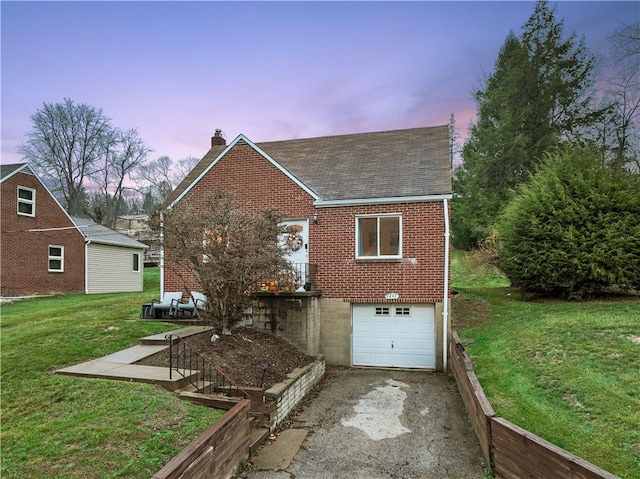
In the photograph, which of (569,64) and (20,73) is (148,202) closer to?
(20,73)

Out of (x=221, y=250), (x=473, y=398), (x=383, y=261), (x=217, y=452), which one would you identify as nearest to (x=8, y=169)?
(x=221, y=250)

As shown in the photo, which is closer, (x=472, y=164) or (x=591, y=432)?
(x=591, y=432)

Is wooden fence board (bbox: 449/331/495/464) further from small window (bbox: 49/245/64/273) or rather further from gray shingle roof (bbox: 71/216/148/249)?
gray shingle roof (bbox: 71/216/148/249)

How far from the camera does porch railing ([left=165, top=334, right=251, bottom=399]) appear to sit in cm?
619

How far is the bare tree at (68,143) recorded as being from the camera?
104 ft

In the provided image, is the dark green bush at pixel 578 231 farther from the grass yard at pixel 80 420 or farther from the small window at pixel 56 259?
the small window at pixel 56 259

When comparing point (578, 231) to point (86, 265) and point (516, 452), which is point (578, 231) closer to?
point (516, 452)

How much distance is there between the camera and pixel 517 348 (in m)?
7.91

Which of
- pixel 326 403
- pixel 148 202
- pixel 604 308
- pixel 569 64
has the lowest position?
pixel 326 403

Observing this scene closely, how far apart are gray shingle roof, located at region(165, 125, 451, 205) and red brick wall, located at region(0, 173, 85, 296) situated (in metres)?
9.47

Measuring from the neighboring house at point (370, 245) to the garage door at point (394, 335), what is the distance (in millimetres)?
28

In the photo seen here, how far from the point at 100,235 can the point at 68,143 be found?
56.2ft

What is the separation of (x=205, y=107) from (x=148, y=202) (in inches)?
→ 1204

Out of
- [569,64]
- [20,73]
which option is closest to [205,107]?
[20,73]
